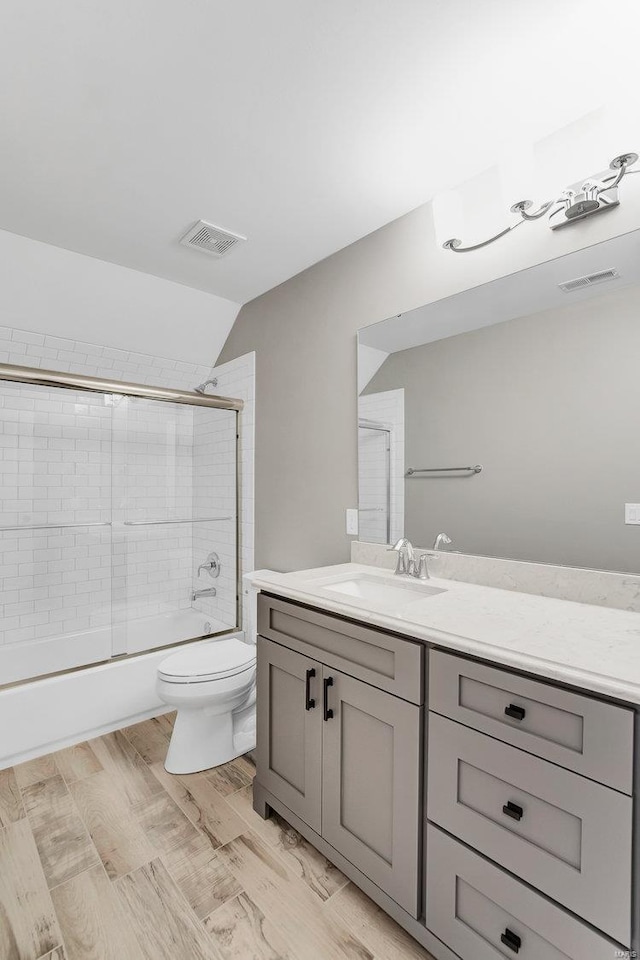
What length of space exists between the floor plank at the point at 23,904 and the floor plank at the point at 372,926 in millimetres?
795

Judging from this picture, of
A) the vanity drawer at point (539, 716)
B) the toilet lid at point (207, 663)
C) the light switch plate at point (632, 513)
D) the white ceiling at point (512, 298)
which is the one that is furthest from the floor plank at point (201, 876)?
the white ceiling at point (512, 298)

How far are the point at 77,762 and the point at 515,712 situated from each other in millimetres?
2079

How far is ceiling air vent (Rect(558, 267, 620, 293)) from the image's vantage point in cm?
140

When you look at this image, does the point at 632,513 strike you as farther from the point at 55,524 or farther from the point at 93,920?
the point at 55,524

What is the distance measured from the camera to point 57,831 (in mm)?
1706

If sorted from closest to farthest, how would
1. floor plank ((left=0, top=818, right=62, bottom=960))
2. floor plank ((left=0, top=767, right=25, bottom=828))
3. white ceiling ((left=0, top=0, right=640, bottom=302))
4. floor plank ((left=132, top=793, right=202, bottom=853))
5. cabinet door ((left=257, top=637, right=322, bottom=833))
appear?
white ceiling ((left=0, top=0, right=640, bottom=302))
floor plank ((left=0, top=818, right=62, bottom=960))
cabinet door ((left=257, top=637, right=322, bottom=833))
floor plank ((left=132, top=793, right=202, bottom=853))
floor plank ((left=0, top=767, right=25, bottom=828))

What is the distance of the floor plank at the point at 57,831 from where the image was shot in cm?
154

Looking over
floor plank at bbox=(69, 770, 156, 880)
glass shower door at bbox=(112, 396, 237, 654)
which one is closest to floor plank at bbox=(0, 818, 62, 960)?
floor plank at bbox=(69, 770, 156, 880)

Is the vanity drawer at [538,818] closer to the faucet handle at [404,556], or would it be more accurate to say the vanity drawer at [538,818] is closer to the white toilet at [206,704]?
the faucet handle at [404,556]

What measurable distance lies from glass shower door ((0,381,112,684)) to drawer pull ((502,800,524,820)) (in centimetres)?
216

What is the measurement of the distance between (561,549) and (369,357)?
1146mm

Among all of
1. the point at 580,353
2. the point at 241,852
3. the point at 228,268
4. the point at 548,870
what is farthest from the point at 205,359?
the point at 548,870

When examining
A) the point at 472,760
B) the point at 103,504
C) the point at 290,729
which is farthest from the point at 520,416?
the point at 103,504

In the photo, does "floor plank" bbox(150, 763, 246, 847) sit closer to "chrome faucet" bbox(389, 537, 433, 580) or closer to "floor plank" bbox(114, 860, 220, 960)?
"floor plank" bbox(114, 860, 220, 960)
